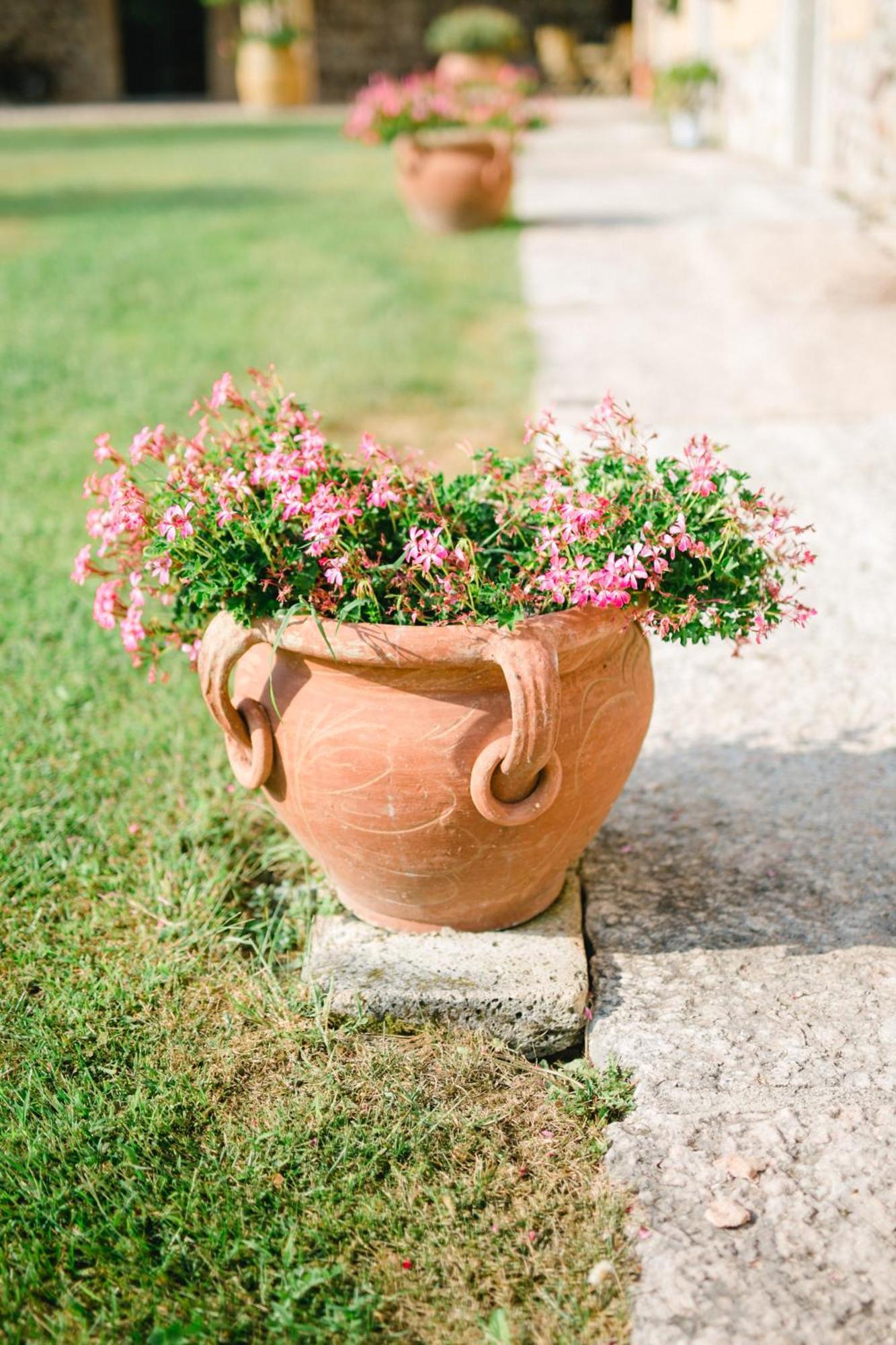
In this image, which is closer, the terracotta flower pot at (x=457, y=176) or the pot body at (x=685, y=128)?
the terracotta flower pot at (x=457, y=176)

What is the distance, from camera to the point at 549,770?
1904 mm

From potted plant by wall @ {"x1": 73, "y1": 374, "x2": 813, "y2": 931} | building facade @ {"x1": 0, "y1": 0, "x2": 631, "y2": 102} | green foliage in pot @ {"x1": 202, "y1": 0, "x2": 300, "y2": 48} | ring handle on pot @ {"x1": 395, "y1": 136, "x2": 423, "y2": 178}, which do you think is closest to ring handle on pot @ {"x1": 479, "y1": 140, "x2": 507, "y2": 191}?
ring handle on pot @ {"x1": 395, "y1": 136, "x2": 423, "y2": 178}

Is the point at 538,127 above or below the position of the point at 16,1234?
above

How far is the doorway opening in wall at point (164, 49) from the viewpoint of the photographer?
24.0 metres

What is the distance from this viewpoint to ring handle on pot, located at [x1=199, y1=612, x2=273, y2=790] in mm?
1927

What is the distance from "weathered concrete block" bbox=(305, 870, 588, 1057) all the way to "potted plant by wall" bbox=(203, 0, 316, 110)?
67.4ft

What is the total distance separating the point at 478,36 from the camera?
19.5m

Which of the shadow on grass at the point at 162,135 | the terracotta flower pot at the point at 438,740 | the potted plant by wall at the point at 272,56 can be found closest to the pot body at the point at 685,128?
the shadow on grass at the point at 162,135

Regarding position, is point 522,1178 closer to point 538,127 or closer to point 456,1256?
point 456,1256

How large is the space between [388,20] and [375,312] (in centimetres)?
1867

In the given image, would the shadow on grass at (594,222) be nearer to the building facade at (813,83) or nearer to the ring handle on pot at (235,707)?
the building facade at (813,83)

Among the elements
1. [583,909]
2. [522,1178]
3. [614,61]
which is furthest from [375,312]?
[614,61]

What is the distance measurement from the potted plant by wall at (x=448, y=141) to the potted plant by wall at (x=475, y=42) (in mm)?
11485

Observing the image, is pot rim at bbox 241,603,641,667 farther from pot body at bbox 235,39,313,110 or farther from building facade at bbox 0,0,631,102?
building facade at bbox 0,0,631,102
